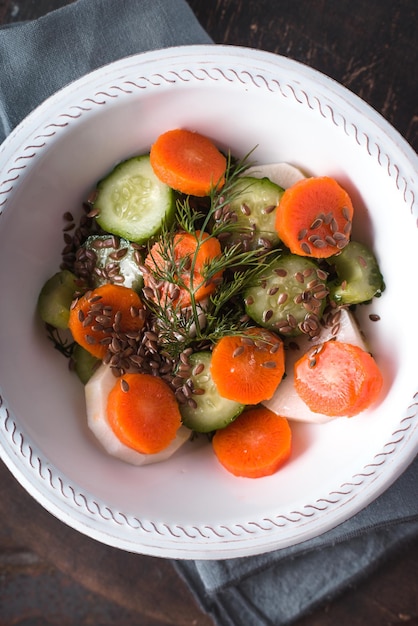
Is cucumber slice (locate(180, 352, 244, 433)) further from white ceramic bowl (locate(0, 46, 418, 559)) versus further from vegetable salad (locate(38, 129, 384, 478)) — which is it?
white ceramic bowl (locate(0, 46, 418, 559))

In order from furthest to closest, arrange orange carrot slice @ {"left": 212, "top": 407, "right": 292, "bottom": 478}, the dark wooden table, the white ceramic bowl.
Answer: the dark wooden table < orange carrot slice @ {"left": 212, "top": 407, "right": 292, "bottom": 478} < the white ceramic bowl

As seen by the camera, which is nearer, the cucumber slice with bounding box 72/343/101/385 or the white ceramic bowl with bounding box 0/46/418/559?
the white ceramic bowl with bounding box 0/46/418/559

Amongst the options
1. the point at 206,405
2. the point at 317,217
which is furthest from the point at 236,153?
the point at 206,405

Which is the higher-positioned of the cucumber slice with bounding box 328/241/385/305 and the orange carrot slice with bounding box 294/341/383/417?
the cucumber slice with bounding box 328/241/385/305

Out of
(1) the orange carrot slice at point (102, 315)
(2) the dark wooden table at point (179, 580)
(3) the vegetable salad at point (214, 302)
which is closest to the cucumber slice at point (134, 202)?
(3) the vegetable salad at point (214, 302)

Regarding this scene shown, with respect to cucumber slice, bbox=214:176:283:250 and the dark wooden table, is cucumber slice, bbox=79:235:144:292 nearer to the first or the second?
cucumber slice, bbox=214:176:283:250

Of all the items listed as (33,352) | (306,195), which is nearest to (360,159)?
(306,195)

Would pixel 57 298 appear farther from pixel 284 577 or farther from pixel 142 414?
pixel 284 577

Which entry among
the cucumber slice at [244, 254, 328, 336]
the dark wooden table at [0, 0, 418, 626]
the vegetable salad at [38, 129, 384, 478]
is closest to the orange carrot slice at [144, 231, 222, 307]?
the vegetable salad at [38, 129, 384, 478]

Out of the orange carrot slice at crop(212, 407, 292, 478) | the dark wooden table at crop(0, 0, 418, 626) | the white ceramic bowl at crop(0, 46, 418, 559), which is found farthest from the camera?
the dark wooden table at crop(0, 0, 418, 626)

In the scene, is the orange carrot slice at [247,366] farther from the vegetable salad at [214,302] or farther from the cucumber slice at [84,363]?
the cucumber slice at [84,363]
